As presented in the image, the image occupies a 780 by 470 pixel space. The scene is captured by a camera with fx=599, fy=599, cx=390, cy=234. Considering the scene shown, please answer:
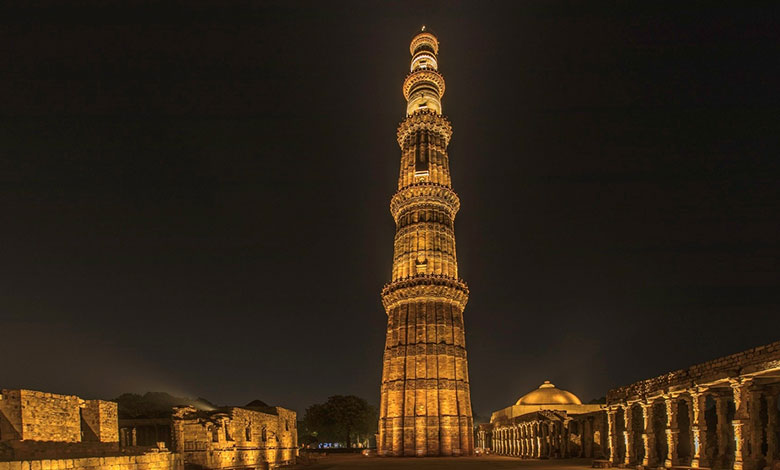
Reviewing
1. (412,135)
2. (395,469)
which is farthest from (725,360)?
(412,135)

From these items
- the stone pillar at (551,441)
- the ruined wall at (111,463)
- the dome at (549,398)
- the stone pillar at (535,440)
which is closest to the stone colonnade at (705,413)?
the stone pillar at (551,441)

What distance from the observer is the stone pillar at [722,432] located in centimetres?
2338

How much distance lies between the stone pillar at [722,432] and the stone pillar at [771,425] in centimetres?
147

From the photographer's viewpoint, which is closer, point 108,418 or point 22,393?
point 22,393

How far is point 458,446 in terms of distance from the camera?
53.2 m

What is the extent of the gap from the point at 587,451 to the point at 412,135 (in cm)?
3677

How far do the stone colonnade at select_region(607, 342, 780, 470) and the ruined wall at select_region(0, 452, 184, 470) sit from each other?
67.8 feet

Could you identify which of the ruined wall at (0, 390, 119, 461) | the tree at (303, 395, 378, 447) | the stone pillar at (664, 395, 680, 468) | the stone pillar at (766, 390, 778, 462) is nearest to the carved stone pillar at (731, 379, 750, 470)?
the stone pillar at (766, 390, 778, 462)

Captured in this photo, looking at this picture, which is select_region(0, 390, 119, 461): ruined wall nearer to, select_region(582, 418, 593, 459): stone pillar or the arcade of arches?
the arcade of arches

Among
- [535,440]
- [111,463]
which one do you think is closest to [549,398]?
[535,440]

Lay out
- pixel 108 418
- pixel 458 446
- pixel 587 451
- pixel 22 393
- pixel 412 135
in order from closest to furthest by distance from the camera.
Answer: pixel 22 393
pixel 108 418
pixel 587 451
pixel 458 446
pixel 412 135

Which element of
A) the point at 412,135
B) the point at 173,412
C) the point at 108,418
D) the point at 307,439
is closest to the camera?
the point at 108,418

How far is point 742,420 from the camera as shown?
64.3ft

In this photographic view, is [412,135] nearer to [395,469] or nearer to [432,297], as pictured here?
[432,297]
